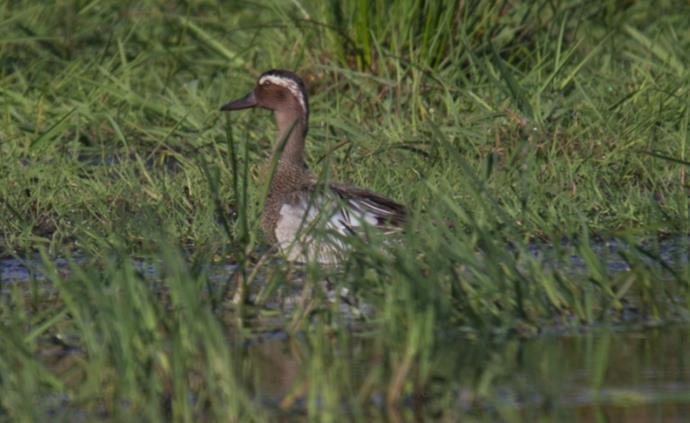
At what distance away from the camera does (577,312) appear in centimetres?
534

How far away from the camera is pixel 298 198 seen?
24.3ft

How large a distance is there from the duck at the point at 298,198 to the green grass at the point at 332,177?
15 centimetres

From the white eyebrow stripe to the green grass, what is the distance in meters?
0.27

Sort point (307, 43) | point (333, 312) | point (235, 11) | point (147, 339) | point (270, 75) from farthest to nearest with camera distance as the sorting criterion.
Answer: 1. point (235, 11)
2. point (307, 43)
3. point (270, 75)
4. point (333, 312)
5. point (147, 339)

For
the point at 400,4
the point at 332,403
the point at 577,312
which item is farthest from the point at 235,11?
the point at 332,403

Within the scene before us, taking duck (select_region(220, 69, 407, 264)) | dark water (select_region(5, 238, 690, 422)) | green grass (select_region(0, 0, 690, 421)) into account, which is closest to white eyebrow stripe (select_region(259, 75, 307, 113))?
duck (select_region(220, 69, 407, 264))

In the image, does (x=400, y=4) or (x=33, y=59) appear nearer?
(x=400, y=4)

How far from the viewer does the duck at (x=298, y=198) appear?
21.4 ft

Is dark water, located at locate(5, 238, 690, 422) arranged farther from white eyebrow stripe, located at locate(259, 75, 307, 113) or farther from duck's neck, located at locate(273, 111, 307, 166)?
white eyebrow stripe, located at locate(259, 75, 307, 113)

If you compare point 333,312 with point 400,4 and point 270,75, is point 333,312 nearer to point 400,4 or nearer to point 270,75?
point 270,75

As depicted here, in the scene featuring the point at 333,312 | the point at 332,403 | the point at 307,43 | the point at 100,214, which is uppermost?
the point at 307,43

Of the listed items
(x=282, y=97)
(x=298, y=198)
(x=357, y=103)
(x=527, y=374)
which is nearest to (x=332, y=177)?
(x=282, y=97)

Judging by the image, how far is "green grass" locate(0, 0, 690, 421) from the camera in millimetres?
4461

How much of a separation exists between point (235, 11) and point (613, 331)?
6.52m
